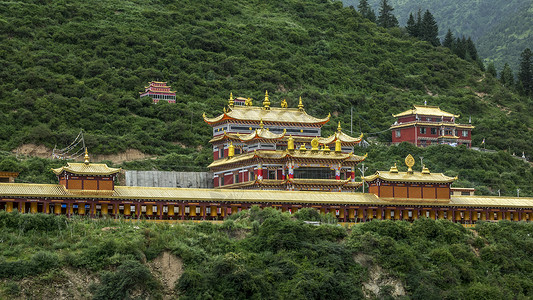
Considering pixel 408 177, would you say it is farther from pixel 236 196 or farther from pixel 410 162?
pixel 236 196

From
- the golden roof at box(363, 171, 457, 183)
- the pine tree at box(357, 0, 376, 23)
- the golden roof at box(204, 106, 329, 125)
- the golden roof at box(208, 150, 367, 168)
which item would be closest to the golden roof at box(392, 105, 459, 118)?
the golden roof at box(204, 106, 329, 125)

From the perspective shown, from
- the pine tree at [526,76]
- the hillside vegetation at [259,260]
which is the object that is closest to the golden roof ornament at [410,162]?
the hillside vegetation at [259,260]

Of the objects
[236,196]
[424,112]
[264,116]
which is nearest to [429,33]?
[424,112]

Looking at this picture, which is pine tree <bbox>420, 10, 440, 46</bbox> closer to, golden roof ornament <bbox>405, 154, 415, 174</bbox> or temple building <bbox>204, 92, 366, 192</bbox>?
temple building <bbox>204, 92, 366, 192</bbox>

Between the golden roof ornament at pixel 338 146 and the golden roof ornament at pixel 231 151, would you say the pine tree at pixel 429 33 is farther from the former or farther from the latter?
the golden roof ornament at pixel 231 151

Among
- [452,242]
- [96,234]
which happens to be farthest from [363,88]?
[96,234]

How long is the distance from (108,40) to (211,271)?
283 ft

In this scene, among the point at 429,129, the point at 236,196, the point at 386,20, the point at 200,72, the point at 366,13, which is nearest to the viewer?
the point at 236,196

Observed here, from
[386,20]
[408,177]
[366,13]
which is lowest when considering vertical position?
[408,177]

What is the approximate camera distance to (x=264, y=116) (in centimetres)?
9025

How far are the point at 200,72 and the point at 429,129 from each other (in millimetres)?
37207

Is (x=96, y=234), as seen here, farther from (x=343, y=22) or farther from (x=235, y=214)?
(x=343, y=22)

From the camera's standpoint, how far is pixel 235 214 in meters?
69.6

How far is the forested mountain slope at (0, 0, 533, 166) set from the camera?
111750 millimetres
